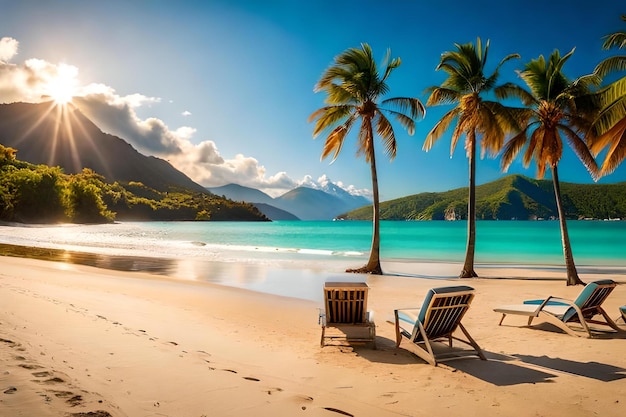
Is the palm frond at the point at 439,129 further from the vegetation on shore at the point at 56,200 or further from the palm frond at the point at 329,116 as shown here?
the vegetation on shore at the point at 56,200

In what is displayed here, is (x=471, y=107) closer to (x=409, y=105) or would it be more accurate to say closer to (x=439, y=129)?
(x=439, y=129)

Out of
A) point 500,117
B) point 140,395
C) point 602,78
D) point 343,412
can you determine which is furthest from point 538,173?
point 140,395

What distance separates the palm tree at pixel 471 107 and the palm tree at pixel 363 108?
4.78ft

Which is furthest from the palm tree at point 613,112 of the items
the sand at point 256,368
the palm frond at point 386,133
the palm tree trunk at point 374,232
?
the sand at point 256,368

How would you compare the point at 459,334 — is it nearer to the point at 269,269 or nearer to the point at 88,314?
the point at 88,314

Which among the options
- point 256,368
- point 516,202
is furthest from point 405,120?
point 516,202

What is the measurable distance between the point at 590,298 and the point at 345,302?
454 cm

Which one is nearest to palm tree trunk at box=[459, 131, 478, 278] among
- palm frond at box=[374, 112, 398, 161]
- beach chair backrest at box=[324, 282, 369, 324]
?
palm frond at box=[374, 112, 398, 161]

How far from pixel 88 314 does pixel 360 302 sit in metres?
4.65

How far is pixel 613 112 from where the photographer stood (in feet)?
41.8

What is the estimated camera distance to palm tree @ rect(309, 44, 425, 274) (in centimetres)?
1823

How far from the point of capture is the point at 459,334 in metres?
7.13

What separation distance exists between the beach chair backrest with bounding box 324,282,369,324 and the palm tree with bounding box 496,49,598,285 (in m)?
12.5

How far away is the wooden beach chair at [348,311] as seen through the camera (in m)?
6.23
